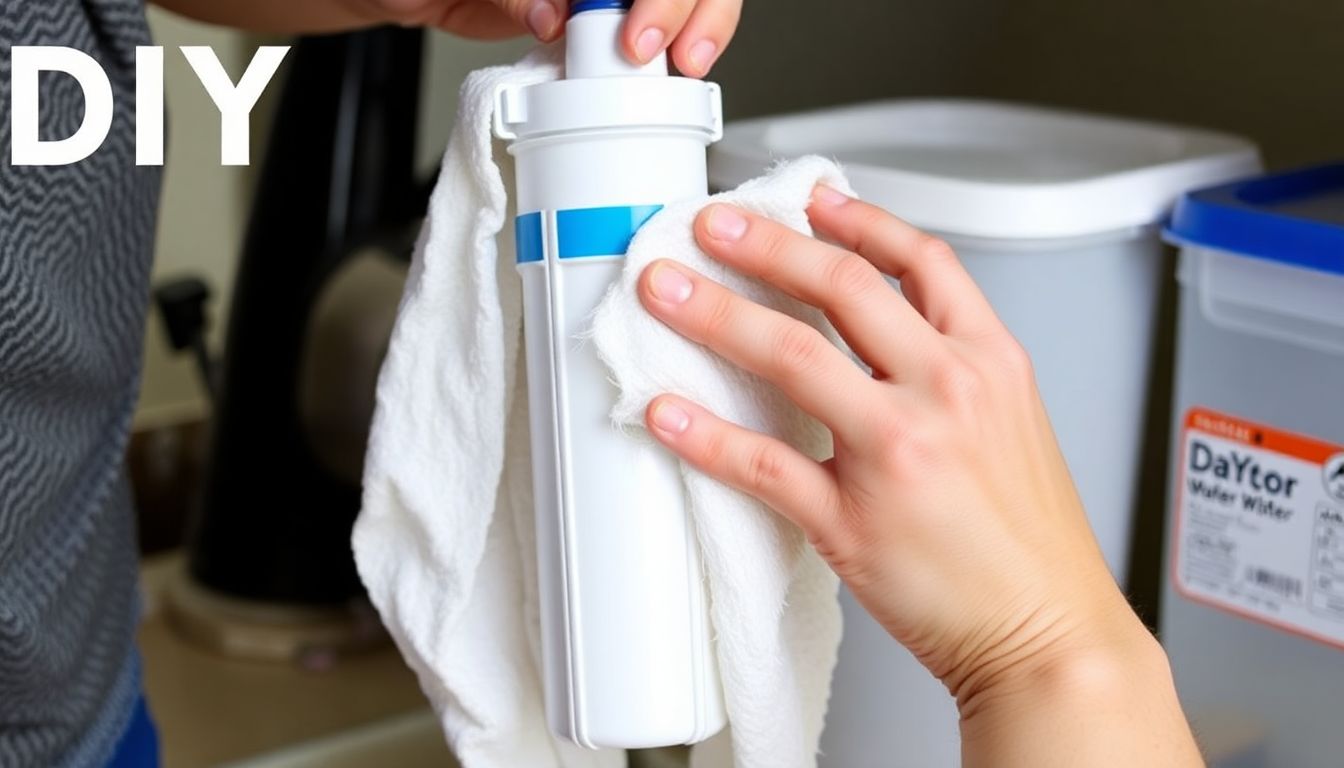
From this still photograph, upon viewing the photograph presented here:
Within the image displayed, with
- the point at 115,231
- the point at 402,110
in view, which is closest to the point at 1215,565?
the point at 115,231

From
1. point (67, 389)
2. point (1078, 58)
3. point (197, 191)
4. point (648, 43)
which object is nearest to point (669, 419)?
point (648, 43)

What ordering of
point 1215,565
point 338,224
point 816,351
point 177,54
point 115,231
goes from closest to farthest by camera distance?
point 816,351
point 115,231
point 1215,565
point 338,224
point 177,54

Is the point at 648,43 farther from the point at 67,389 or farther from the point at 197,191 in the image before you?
the point at 197,191

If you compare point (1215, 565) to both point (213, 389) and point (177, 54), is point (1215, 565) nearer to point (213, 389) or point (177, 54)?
point (213, 389)

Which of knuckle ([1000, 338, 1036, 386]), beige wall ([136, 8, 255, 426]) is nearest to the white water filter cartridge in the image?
knuckle ([1000, 338, 1036, 386])

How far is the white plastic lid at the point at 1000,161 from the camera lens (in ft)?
2.27

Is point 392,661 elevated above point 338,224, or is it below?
below

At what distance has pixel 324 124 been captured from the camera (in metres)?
1.04

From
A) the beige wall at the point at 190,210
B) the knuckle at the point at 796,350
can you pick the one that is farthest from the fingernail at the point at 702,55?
the beige wall at the point at 190,210

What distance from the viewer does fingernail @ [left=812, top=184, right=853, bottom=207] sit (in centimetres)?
52

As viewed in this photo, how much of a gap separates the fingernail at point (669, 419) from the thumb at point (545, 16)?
5.8 inches

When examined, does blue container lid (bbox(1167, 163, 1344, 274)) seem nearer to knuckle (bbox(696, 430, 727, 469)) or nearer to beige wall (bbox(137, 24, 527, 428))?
knuckle (bbox(696, 430, 727, 469))

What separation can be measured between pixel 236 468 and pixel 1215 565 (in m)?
0.65

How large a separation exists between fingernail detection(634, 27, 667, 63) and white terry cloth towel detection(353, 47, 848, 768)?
43 millimetres
